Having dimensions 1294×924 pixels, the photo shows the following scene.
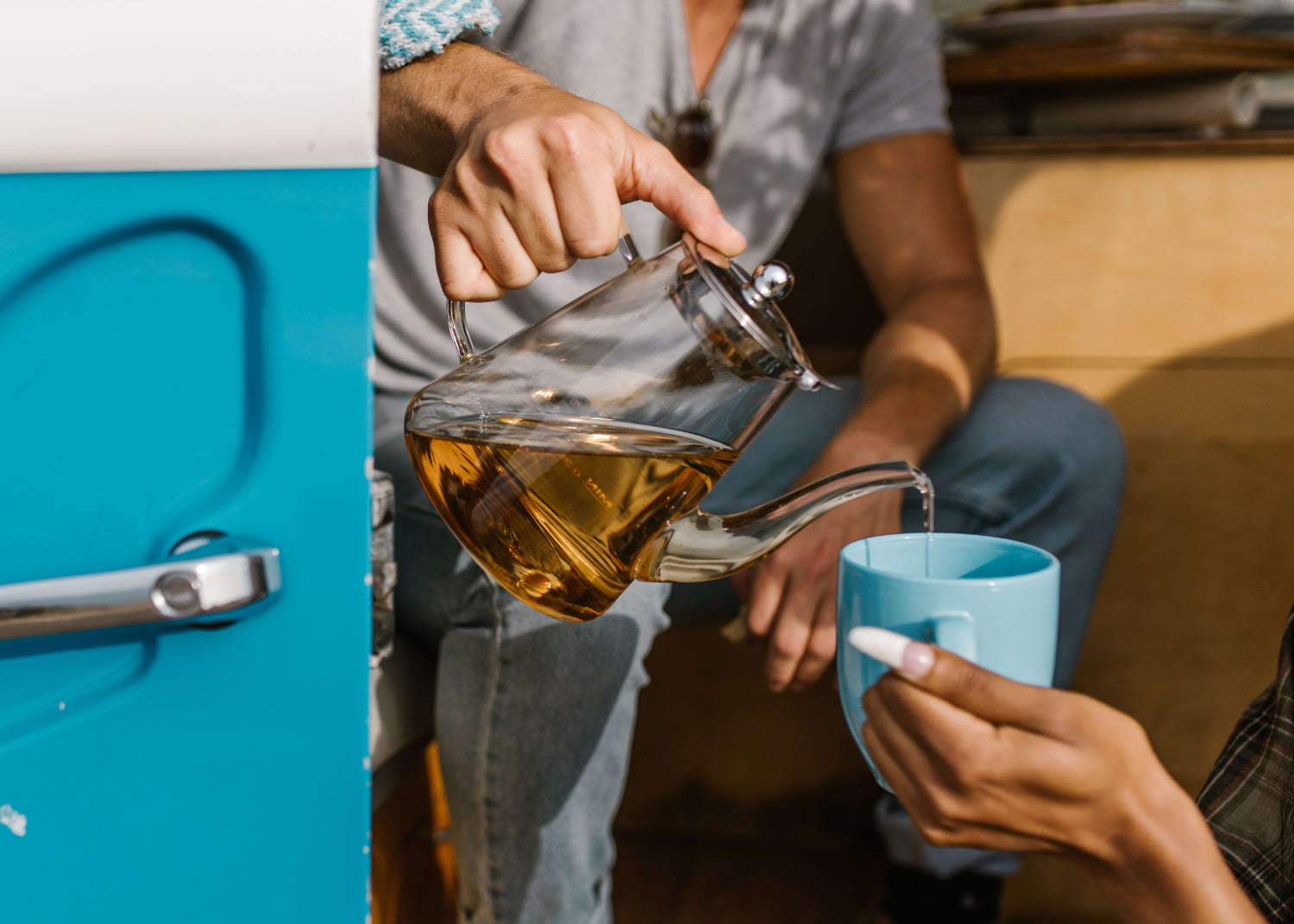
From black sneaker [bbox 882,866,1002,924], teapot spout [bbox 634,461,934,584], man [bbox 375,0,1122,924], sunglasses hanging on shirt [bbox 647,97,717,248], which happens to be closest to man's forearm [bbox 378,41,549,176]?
man [bbox 375,0,1122,924]

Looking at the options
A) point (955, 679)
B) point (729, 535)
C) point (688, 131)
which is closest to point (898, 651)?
point (955, 679)

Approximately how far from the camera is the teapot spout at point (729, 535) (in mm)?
560

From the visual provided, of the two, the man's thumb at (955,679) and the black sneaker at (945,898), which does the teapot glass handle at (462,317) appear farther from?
the black sneaker at (945,898)

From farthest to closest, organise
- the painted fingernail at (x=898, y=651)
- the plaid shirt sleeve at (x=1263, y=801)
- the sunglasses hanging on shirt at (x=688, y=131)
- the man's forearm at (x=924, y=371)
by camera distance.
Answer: the sunglasses hanging on shirt at (x=688, y=131)
the man's forearm at (x=924, y=371)
the plaid shirt sleeve at (x=1263, y=801)
the painted fingernail at (x=898, y=651)

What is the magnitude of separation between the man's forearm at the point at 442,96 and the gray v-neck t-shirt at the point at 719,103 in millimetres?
341

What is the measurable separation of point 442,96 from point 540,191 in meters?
0.14

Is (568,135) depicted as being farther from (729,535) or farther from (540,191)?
(729,535)

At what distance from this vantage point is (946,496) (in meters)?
0.98

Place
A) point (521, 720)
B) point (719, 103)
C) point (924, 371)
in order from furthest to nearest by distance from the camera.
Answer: point (719, 103) → point (924, 371) → point (521, 720)

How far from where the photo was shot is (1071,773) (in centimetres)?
46

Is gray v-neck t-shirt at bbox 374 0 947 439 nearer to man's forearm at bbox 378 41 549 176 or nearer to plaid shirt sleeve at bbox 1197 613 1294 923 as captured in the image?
man's forearm at bbox 378 41 549 176

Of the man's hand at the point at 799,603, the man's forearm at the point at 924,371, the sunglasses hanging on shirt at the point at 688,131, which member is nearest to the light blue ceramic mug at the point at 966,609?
the man's hand at the point at 799,603

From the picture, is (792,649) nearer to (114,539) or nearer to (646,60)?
(114,539)

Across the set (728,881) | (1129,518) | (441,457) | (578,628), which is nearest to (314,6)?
(441,457)
